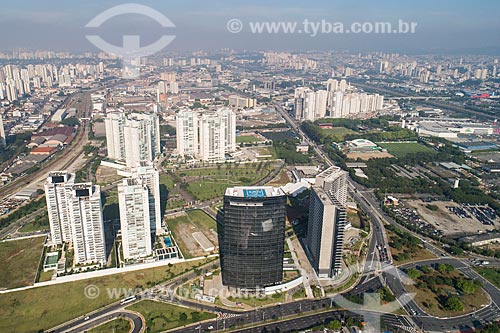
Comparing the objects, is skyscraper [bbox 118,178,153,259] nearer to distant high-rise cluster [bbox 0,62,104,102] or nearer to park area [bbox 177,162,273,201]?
park area [bbox 177,162,273,201]

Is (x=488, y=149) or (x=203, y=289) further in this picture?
(x=488, y=149)

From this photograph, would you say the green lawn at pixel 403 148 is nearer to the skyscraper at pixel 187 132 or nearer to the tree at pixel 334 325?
the skyscraper at pixel 187 132

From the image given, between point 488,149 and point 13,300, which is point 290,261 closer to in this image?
point 13,300

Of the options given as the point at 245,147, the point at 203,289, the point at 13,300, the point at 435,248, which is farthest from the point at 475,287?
the point at 245,147

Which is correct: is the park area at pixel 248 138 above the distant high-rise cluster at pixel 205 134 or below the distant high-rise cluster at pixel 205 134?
below

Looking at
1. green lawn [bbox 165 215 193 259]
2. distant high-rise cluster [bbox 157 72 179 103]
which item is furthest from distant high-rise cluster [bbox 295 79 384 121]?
green lawn [bbox 165 215 193 259]

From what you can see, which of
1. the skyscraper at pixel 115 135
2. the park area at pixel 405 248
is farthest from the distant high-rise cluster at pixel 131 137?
the park area at pixel 405 248
